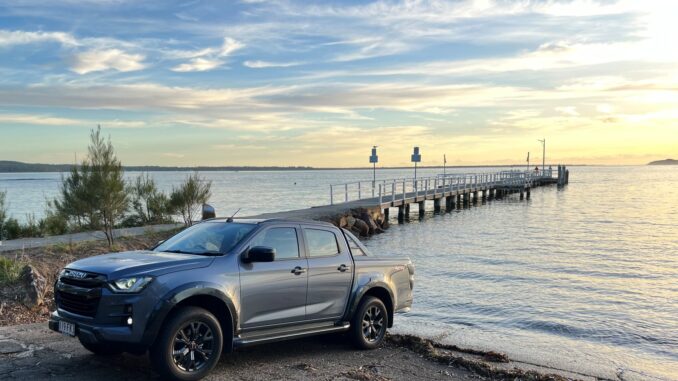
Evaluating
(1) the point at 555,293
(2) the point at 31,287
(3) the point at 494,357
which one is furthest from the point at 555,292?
(2) the point at 31,287

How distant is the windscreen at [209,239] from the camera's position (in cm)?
709

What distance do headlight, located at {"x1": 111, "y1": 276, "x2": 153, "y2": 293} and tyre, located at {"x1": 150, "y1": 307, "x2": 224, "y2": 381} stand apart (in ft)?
1.46

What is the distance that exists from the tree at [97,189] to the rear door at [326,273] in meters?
11.0

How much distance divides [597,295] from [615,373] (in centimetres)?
721

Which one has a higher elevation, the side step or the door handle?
the door handle

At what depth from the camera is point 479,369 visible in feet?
25.0

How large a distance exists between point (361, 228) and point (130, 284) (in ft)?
84.4

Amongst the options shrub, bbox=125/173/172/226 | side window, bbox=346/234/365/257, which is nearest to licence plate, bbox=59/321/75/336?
side window, bbox=346/234/365/257

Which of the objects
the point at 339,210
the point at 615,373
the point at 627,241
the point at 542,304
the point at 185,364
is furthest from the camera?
the point at 339,210

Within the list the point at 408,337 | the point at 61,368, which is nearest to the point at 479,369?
the point at 408,337

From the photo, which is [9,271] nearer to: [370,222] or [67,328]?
[67,328]

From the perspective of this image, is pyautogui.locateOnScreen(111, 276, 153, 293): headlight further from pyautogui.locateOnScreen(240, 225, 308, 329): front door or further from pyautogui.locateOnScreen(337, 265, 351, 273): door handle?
pyautogui.locateOnScreen(337, 265, 351, 273): door handle

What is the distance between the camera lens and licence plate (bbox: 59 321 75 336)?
6.28 metres

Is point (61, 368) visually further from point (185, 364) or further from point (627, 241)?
point (627, 241)
